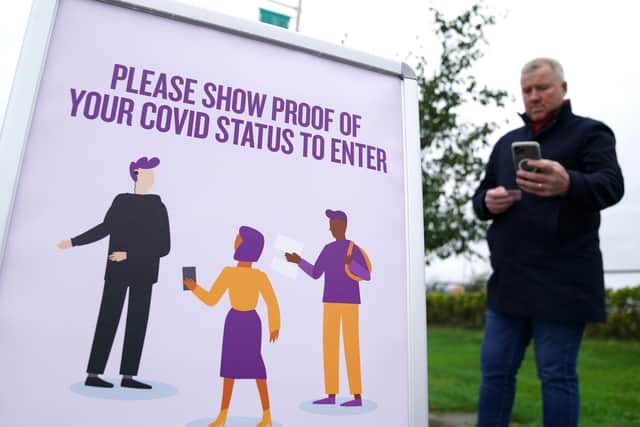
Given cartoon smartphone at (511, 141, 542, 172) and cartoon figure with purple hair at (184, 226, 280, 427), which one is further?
cartoon smartphone at (511, 141, 542, 172)

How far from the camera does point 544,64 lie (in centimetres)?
198

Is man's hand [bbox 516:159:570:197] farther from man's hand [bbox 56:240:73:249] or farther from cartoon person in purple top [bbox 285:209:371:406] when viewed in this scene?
man's hand [bbox 56:240:73:249]

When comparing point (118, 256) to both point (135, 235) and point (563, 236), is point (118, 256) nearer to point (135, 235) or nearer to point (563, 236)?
point (135, 235)

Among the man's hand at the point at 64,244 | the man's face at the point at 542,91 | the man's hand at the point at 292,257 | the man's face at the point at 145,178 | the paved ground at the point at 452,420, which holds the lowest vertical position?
the paved ground at the point at 452,420

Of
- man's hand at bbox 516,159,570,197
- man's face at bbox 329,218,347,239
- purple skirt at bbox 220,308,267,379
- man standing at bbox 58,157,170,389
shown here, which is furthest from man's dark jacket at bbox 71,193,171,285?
man's hand at bbox 516,159,570,197

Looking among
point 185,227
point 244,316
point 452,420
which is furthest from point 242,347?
point 452,420

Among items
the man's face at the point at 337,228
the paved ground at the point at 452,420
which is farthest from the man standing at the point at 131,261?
the paved ground at the point at 452,420

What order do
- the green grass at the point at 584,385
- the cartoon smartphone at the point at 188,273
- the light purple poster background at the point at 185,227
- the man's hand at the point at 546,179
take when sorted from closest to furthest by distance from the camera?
1. the light purple poster background at the point at 185,227
2. the cartoon smartphone at the point at 188,273
3. the man's hand at the point at 546,179
4. the green grass at the point at 584,385

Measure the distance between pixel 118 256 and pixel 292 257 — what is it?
388 millimetres

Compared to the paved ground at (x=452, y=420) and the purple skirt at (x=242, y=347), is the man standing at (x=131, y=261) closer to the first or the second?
the purple skirt at (x=242, y=347)

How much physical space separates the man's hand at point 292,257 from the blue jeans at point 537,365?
1065mm

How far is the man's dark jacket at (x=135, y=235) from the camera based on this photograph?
1.09 metres

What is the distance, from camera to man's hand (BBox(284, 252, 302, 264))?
1231mm

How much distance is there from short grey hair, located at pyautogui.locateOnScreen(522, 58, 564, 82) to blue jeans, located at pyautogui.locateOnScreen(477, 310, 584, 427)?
0.94 metres
